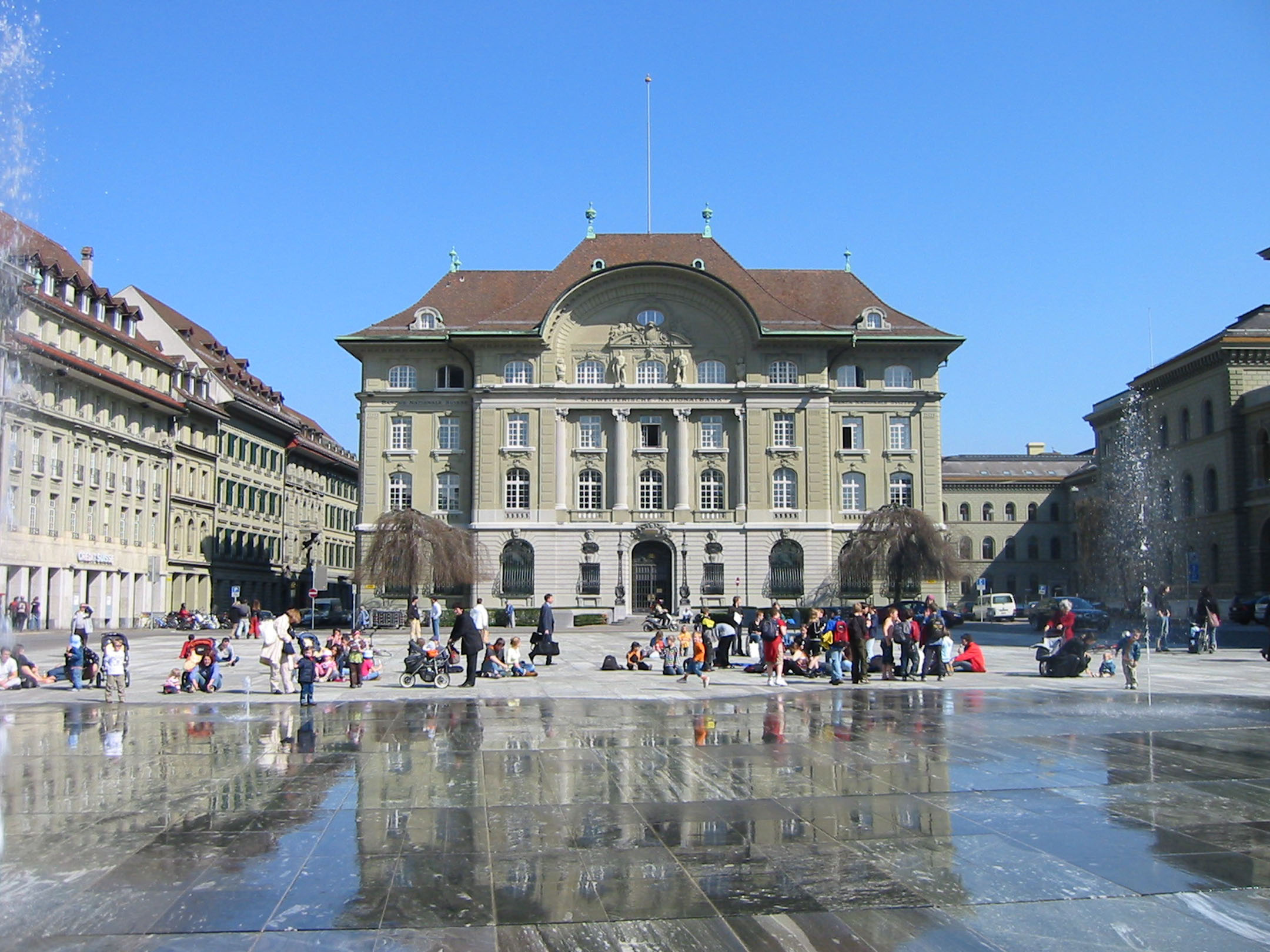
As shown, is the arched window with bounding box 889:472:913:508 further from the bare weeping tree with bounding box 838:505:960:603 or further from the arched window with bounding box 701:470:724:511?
the arched window with bounding box 701:470:724:511

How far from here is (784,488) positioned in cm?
6762

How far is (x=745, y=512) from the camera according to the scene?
67.1m

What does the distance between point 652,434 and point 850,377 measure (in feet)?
39.5

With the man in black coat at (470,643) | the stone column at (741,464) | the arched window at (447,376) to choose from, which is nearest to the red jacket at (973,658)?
the man in black coat at (470,643)

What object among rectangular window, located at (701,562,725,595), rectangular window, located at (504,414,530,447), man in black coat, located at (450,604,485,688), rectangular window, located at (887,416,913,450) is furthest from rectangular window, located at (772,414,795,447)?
man in black coat, located at (450,604,485,688)

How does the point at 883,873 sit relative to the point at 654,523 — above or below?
below

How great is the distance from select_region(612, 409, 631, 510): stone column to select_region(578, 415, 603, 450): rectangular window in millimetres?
898

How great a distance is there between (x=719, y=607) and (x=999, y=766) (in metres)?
52.2

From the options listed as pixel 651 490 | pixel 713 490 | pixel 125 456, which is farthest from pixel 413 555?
pixel 713 490

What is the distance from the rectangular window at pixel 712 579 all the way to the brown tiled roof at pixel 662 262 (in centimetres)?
1386

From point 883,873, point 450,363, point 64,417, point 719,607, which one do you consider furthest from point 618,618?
point 883,873

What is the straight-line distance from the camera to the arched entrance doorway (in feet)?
220

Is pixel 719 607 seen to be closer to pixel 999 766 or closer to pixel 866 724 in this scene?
pixel 866 724

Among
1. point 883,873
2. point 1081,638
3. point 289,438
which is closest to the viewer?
point 883,873
